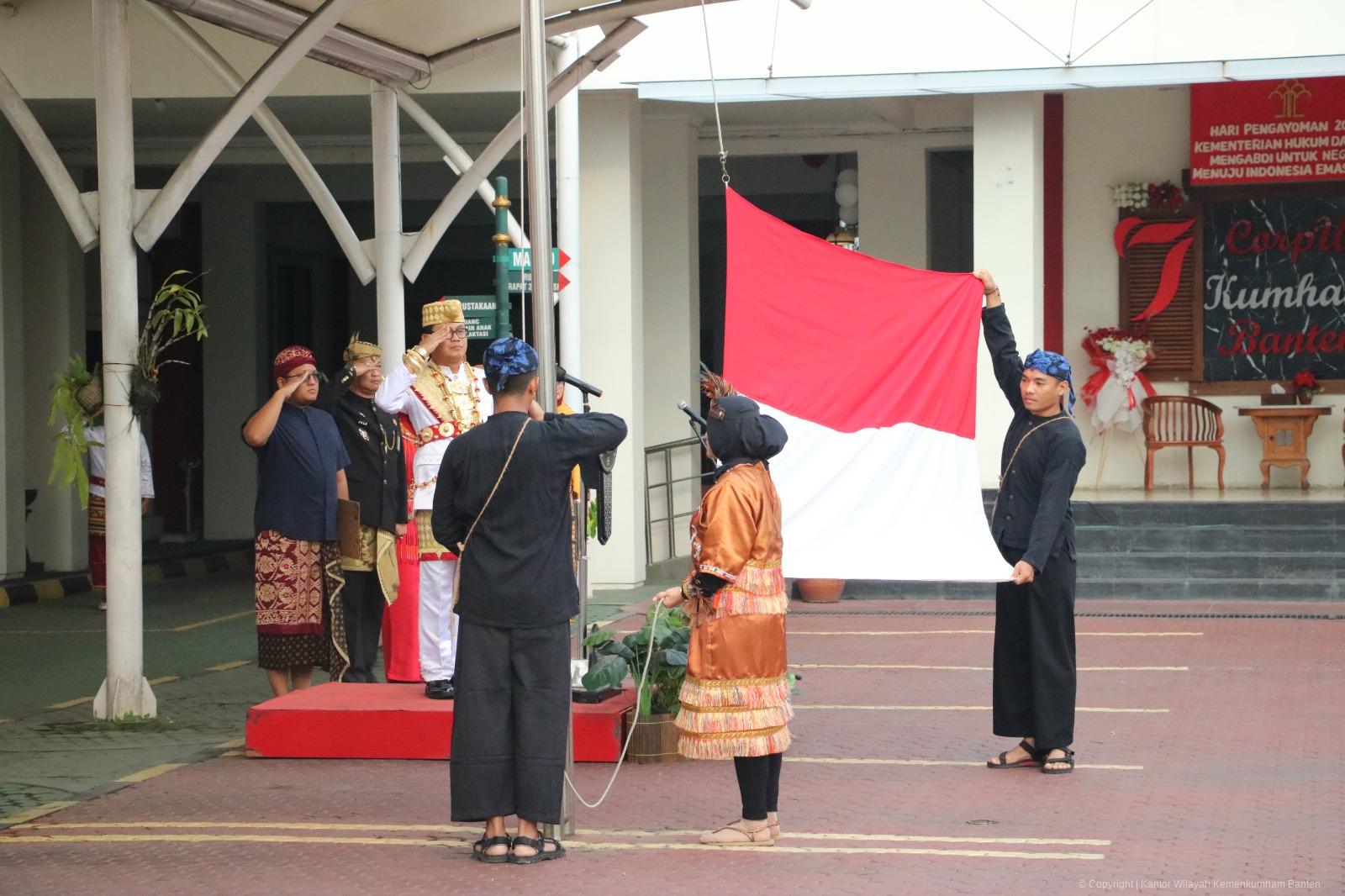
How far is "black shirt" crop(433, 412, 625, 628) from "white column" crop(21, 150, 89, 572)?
480 inches

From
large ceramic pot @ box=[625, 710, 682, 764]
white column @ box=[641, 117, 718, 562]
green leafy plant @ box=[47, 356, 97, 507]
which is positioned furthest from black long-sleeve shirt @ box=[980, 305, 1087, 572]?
white column @ box=[641, 117, 718, 562]

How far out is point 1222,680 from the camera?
406 inches

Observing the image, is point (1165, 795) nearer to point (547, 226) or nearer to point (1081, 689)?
point (1081, 689)

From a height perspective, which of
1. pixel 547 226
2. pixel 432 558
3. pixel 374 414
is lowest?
pixel 432 558

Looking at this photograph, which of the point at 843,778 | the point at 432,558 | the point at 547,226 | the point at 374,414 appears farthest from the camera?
the point at 374,414

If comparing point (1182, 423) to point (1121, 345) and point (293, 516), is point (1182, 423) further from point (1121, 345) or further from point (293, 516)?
point (293, 516)

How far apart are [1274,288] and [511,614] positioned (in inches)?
528

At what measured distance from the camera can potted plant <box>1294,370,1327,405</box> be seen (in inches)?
683

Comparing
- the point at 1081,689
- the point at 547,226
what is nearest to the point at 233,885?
the point at 547,226

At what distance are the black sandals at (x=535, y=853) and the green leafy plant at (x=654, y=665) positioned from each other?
5.34ft

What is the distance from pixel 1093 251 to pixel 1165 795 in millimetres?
11560

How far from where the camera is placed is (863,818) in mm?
6996

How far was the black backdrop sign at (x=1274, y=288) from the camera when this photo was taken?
17625mm

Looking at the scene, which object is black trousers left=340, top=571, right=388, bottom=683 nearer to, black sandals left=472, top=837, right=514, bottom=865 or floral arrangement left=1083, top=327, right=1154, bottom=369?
black sandals left=472, top=837, right=514, bottom=865
